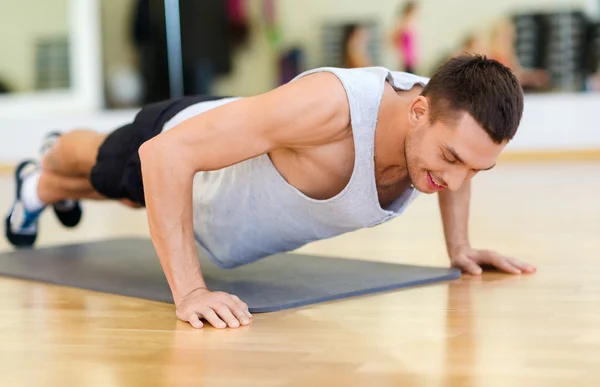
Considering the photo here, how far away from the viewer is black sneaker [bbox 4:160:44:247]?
274 centimetres

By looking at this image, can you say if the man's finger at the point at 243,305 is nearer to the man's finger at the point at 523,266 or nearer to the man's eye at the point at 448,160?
the man's eye at the point at 448,160

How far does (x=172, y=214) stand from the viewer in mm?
1751

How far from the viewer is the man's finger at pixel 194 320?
5.58 ft

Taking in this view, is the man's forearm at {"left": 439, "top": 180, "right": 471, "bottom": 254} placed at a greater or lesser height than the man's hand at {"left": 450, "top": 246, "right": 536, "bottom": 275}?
greater

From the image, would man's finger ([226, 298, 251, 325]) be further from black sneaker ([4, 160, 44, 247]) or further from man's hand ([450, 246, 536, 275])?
black sneaker ([4, 160, 44, 247])

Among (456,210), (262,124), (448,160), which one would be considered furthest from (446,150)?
(456,210)

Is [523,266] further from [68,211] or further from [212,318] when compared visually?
[68,211]

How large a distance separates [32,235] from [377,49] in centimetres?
→ 438

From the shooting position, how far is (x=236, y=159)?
174 centimetres

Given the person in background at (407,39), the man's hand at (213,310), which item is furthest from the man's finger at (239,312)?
the person in background at (407,39)

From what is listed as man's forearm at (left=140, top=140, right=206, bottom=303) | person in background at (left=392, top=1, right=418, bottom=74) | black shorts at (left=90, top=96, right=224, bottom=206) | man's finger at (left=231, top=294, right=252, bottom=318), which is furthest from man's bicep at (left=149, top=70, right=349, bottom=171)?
person in background at (left=392, top=1, right=418, bottom=74)

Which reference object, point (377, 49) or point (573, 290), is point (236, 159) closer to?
point (573, 290)

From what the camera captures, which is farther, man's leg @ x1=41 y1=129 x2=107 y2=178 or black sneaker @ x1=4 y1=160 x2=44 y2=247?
black sneaker @ x1=4 y1=160 x2=44 y2=247

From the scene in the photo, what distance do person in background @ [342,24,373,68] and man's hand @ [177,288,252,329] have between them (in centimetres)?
514
